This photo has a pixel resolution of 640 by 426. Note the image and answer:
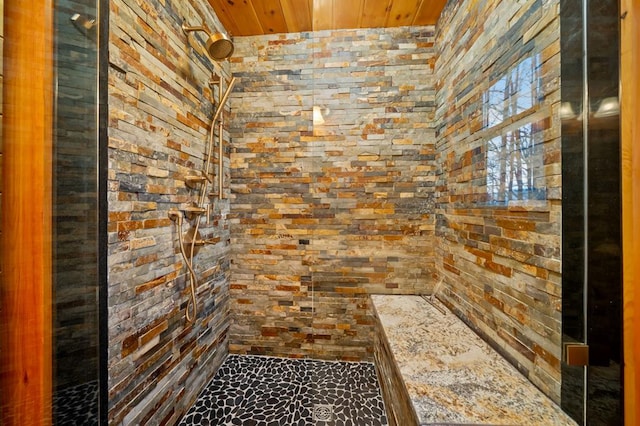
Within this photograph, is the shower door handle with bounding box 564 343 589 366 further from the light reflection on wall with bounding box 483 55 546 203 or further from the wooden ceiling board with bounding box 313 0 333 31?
the wooden ceiling board with bounding box 313 0 333 31

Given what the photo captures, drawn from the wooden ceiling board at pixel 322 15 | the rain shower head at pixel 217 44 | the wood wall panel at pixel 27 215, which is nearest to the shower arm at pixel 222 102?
the rain shower head at pixel 217 44

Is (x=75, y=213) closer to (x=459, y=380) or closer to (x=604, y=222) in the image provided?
(x=459, y=380)

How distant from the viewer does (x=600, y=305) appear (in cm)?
67

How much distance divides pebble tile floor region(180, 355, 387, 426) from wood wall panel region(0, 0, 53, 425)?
1.01 metres

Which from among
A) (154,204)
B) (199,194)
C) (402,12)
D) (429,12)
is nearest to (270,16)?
(402,12)

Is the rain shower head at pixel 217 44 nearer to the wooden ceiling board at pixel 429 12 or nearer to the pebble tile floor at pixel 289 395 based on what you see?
the wooden ceiling board at pixel 429 12

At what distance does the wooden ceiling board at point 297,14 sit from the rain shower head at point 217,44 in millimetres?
546

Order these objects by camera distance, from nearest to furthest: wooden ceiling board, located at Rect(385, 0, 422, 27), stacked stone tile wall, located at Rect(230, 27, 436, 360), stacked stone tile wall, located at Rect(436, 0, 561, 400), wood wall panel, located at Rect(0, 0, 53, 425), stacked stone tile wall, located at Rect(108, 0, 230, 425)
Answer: wood wall panel, located at Rect(0, 0, 53, 425) → stacked stone tile wall, located at Rect(436, 0, 561, 400) → stacked stone tile wall, located at Rect(108, 0, 230, 425) → wooden ceiling board, located at Rect(385, 0, 422, 27) → stacked stone tile wall, located at Rect(230, 27, 436, 360)

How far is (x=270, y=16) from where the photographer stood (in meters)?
1.69

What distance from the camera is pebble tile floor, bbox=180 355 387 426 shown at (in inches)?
53.1

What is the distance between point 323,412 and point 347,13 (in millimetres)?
2613

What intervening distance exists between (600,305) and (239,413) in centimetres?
172

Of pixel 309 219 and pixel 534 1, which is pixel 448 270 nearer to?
pixel 309 219

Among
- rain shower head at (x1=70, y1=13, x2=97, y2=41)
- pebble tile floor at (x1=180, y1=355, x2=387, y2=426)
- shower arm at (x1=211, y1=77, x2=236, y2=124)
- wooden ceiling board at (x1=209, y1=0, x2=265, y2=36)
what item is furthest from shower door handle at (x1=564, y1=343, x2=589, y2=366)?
wooden ceiling board at (x1=209, y1=0, x2=265, y2=36)
